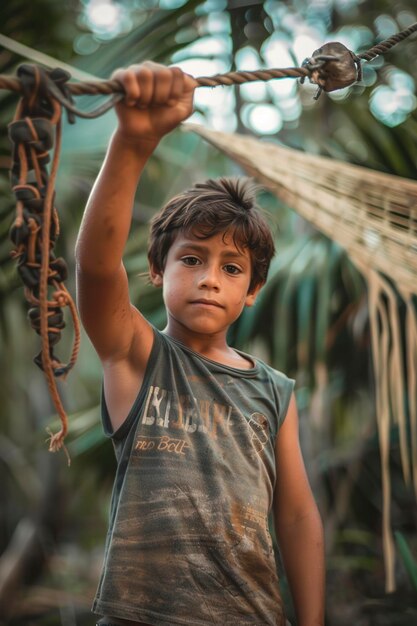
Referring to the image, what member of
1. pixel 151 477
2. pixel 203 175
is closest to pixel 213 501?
pixel 151 477

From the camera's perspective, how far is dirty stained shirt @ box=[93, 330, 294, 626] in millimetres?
1170

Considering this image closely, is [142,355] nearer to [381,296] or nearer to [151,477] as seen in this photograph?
[151,477]

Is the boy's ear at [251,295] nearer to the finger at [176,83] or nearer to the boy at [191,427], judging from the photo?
the boy at [191,427]

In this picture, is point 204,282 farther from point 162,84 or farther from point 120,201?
point 162,84

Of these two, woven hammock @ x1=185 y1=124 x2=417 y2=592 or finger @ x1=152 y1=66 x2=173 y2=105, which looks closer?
finger @ x1=152 y1=66 x2=173 y2=105

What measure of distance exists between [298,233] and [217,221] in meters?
1.62

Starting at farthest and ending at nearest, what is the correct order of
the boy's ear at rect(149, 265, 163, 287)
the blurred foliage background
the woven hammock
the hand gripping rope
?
the blurred foliage background, the woven hammock, the boy's ear at rect(149, 265, 163, 287), the hand gripping rope

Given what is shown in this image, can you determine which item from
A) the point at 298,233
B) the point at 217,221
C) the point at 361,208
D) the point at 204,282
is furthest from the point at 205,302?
the point at 298,233

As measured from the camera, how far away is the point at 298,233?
114 inches

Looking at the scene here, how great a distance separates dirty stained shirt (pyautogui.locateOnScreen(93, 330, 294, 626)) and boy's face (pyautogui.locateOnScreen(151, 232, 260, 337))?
0.19ft

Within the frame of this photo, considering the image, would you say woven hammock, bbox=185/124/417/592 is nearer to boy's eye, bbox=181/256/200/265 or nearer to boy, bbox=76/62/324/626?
boy, bbox=76/62/324/626

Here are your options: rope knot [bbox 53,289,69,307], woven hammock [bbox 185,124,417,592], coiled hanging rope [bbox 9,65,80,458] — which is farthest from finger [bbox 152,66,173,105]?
woven hammock [bbox 185,124,417,592]

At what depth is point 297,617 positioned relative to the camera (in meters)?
1.36

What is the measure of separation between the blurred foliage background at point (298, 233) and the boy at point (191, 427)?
0.99 metres
